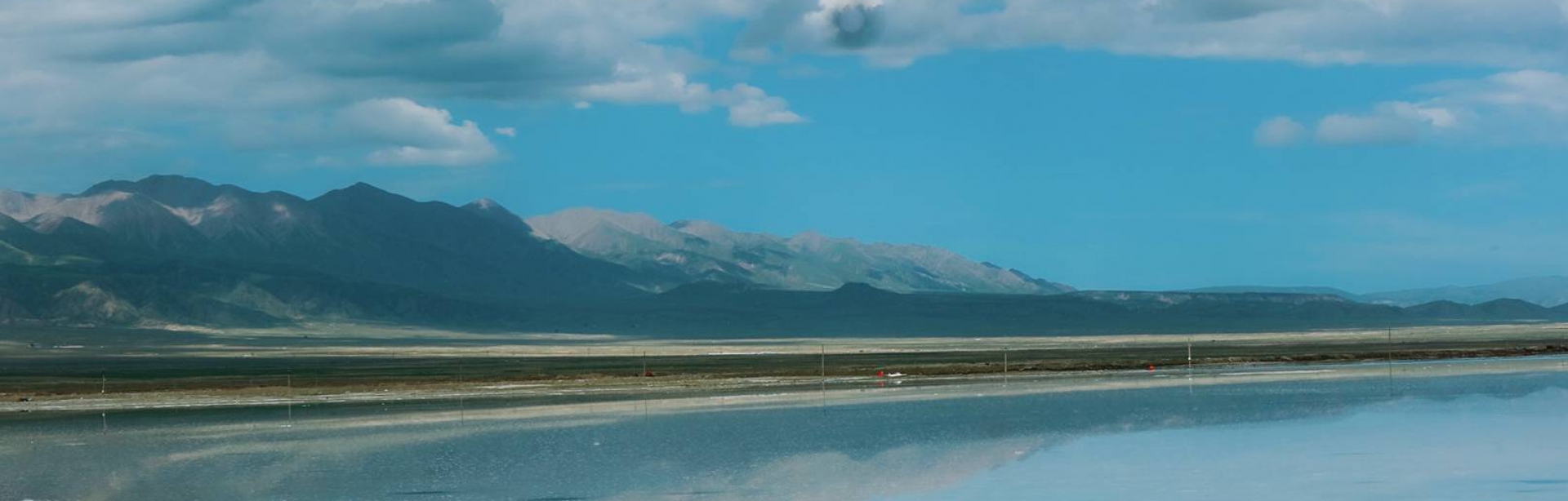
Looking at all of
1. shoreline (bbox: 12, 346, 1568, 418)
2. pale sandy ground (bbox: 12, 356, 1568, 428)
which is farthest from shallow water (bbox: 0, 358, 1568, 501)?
shoreline (bbox: 12, 346, 1568, 418)

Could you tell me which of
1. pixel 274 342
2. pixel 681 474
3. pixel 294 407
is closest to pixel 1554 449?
pixel 681 474

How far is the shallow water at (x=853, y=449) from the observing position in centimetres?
2466

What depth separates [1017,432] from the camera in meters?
33.2

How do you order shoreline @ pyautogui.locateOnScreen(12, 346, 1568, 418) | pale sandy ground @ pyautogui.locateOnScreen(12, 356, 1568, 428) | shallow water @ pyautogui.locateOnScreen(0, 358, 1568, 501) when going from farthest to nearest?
shoreline @ pyautogui.locateOnScreen(12, 346, 1568, 418) → pale sandy ground @ pyautogui.locateOnScreen(12, 356, 1568, 428) → shallow water @ pyautogui.locateOnScreen(0, 358, 1568, 501)

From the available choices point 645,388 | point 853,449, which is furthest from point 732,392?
point 853,449

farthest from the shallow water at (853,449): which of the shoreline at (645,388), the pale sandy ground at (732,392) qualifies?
the shoreline at (645,388)

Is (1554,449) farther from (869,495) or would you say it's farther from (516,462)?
(516,462)

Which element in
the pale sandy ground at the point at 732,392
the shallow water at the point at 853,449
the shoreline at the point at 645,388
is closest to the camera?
the shallow water at the point at 853,449

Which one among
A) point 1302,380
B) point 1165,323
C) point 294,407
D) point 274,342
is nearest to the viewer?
point 294,407

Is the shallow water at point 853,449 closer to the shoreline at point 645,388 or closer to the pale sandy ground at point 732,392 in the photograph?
the pale sandy ground at point 732,392

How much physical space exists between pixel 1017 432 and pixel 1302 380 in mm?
20815

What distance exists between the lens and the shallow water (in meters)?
24.7

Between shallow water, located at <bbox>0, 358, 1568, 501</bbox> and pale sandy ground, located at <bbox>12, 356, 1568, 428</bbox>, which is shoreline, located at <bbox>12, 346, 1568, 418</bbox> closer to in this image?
pale sandy ground, located at <bbox>12, 356, 1568, 428</bbox>

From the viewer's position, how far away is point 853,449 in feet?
101
